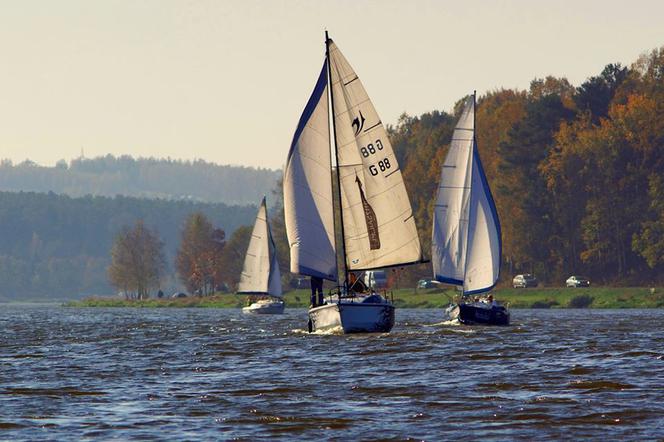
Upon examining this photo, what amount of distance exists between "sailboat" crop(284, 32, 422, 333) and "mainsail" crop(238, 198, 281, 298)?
65793 mm

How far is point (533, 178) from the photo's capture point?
148 meters

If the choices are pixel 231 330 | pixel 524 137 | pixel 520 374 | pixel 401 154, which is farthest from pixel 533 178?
pixel 520 374

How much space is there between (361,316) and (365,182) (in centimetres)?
547

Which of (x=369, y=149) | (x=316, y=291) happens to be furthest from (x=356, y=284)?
(x=369, y=149)

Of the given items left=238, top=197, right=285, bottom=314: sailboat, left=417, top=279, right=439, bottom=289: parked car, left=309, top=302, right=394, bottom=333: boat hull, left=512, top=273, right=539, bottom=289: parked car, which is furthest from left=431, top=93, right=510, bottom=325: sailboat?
left=417, top=279, right=439, bottom=289: parked car

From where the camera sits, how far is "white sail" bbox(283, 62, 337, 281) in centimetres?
5925

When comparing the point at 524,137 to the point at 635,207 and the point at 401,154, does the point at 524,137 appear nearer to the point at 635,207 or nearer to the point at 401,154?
the point at 635,207

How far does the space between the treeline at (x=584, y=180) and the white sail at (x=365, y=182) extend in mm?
75584

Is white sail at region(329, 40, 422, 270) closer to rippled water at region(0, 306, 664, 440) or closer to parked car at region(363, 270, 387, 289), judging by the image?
rippled water at region(0, 306, 664, 440)

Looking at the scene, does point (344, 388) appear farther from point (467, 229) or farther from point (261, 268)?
point (261, 268)

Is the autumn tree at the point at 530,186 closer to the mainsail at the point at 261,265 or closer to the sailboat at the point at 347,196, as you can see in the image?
the mainsail at the point at 261,265

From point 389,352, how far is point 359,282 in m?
10.1

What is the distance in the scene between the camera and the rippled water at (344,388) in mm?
29547

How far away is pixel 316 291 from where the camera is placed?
63531 mm
